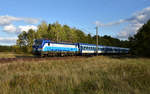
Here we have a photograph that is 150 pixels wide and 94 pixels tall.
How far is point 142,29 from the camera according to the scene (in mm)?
31406

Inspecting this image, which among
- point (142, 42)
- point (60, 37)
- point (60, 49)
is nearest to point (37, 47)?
point (60, 49)

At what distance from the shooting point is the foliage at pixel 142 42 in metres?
A: 28.7

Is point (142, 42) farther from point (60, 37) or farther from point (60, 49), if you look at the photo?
point (60, 37)

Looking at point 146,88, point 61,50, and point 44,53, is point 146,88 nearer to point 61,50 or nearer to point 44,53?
point 44,53

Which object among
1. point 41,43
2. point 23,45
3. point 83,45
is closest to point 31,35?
point 23,45

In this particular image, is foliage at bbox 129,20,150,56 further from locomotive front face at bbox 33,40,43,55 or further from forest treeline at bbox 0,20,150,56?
locomotive front face at bbox 33,40,43,55

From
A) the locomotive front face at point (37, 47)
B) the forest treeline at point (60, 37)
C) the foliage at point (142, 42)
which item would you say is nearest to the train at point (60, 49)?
the locomotive front face at point (37, 47)

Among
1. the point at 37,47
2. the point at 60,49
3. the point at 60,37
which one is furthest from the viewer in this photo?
the point at 60,37

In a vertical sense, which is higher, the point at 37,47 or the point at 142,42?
the point at 142,42

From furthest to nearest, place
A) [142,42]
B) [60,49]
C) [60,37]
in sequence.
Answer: [60,37], [142,42], [60,49]

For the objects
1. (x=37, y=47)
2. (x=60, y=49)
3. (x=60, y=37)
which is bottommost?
(x=60, y=49)

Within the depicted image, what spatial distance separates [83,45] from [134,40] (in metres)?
12.8

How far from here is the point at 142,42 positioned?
30125 mm

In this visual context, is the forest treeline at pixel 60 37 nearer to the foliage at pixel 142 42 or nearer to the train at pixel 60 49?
the foliage at pixel 142 42
